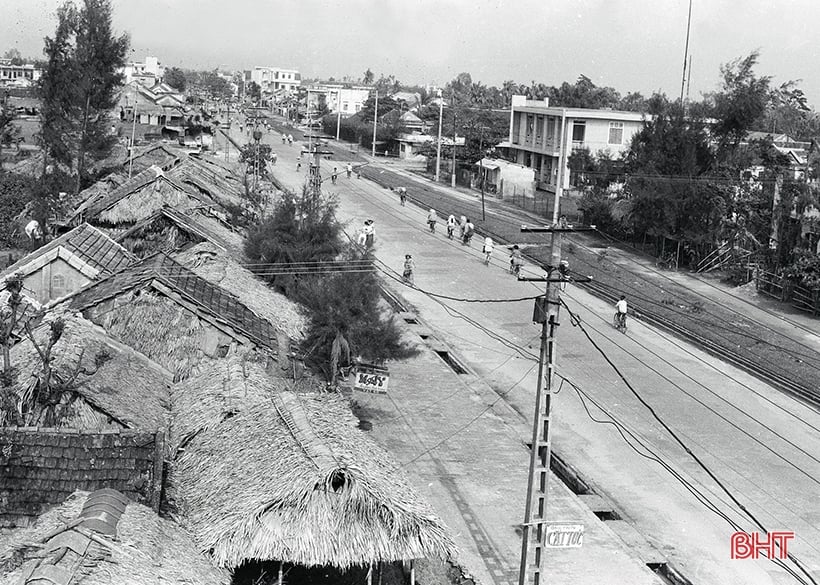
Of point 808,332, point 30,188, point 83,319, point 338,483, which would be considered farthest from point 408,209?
point 338,483

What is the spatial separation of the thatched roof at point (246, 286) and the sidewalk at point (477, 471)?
2995 millimetres

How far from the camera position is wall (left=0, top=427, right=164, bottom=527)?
14805 millimetres

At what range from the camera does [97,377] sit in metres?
18.1

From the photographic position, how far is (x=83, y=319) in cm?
2094

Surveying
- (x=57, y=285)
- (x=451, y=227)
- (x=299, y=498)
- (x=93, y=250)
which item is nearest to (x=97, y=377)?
(x=299, y=498)

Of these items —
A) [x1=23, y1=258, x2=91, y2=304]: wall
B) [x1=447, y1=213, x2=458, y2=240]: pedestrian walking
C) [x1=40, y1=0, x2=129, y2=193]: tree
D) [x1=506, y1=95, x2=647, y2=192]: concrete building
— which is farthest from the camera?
[x1=506, y1=95, x2=647, y2=192]: concrete building

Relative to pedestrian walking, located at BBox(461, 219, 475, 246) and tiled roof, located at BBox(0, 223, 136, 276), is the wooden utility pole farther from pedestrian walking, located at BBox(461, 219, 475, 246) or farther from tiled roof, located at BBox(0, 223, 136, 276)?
pedestrian walking, located at BBox(461, 219, 475, 246)

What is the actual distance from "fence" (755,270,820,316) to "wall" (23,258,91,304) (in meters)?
27.7

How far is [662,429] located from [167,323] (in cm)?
1263

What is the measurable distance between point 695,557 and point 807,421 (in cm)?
1008

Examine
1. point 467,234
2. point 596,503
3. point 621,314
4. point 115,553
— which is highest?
point 467,234

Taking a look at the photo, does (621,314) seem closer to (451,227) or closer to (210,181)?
(451,227)

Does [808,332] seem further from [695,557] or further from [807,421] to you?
[695,557]

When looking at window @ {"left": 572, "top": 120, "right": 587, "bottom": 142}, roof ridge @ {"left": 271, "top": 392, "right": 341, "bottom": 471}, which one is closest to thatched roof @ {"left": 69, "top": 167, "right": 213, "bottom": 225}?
roof ridge @ {"left": 271, "top": 392, "right": 341, "bottom": 471}
